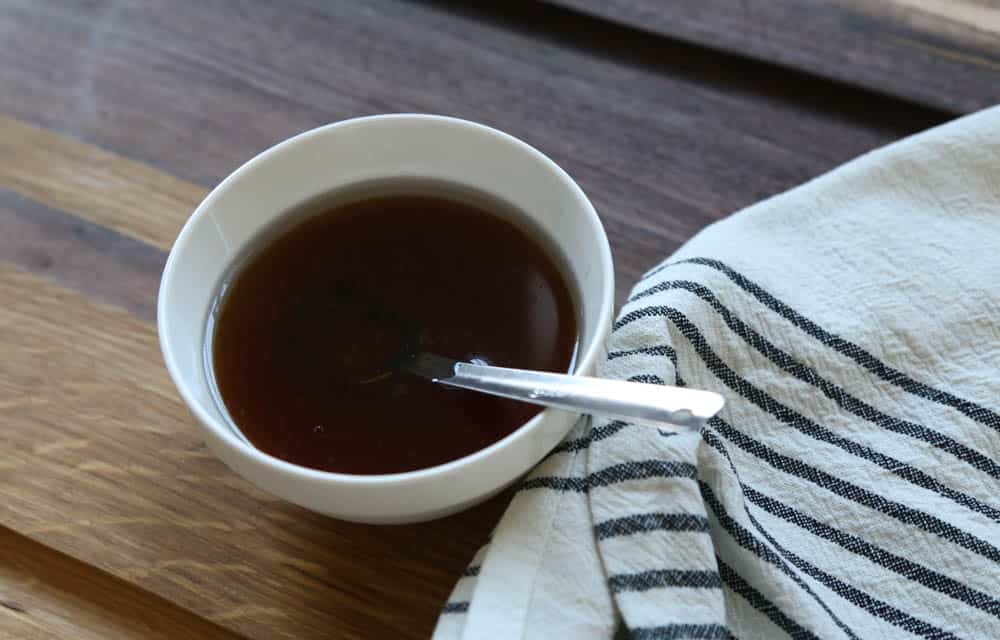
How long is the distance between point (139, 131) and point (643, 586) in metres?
0.47

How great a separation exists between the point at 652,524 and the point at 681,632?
49mm

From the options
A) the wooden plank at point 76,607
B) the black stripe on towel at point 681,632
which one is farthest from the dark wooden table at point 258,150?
the black stripe on towel at point 681,632

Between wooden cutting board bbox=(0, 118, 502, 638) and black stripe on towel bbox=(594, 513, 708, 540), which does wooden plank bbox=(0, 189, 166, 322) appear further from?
black stripe on towel bbox=(594, 513, 708, 540)

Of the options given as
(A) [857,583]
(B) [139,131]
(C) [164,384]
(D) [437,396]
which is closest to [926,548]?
(A) [857,583]

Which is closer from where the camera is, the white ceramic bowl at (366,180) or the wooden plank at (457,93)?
the white ceramic bowl at (366,180)

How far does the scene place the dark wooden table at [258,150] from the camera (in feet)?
1.73

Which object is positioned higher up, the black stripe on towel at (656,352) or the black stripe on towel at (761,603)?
the black stripe on towel at (656,352)

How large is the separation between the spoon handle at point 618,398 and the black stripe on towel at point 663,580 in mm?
68

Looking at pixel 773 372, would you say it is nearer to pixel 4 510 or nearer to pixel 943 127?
pixel 943 127

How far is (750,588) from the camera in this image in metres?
0.48

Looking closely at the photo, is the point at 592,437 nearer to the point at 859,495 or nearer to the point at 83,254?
the point at 859,495

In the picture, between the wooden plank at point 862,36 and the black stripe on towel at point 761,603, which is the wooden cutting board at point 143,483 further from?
the wooden plank at point 862,36

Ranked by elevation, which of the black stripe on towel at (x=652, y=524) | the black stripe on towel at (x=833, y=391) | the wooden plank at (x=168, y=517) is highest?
the black stripe on towel at (x=833, y=391)

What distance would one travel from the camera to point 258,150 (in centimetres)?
69
